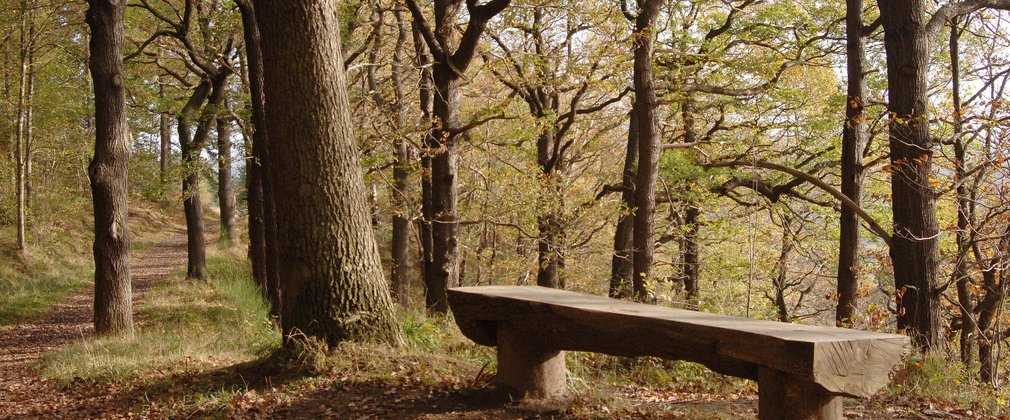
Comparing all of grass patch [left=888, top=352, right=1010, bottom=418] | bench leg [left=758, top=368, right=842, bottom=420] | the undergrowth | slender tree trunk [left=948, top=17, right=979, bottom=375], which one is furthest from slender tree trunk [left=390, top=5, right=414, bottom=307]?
bench leg [left=758, top=368, right=842, bottom=420]

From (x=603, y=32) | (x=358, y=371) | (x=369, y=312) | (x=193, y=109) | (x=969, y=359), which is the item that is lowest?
(x=969, y=359)

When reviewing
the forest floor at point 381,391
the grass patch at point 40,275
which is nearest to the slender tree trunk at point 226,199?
the grass patch at point 40,275

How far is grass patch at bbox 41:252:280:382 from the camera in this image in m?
6.95

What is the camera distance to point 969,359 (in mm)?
8367

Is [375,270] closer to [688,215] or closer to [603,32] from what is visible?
[603,32]

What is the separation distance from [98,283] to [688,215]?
12.8 meters

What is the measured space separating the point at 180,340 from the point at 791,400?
22.9 ft

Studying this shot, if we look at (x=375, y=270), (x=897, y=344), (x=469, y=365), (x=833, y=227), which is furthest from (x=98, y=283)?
(x=833, y=227)

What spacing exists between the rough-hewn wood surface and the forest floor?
0.45 meters

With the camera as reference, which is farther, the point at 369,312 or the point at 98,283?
the point at 98,283

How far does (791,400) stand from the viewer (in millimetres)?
3584

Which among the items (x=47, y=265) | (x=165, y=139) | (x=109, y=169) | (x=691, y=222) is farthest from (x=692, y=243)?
(x=165, y=139)

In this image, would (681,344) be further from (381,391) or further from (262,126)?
(262,126)

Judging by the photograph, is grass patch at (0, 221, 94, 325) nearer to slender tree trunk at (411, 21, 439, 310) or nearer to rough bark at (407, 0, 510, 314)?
slender tree trunk at (411, 21, 439, 310)
